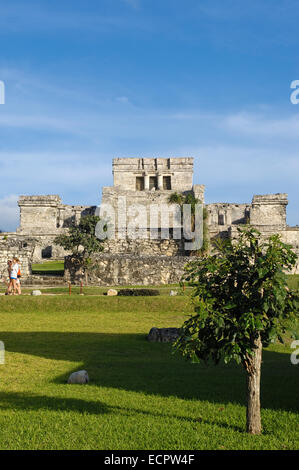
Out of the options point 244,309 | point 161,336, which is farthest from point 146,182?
point 244,309

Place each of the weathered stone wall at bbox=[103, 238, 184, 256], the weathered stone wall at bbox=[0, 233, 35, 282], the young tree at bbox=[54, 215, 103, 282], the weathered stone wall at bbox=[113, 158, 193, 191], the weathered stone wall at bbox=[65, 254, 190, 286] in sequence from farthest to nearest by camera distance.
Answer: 1. the weathered stone wall at bbox=[113, 158, 193, 191]
2. the weathered stone wall at bbox=[103, 238, 184, 256]
3. the young tree at bbox=[54, 215, 103, 282]
4. the weathered stone wall at bbox=[65, 254, 190, 286]
5. the weathered stone wall at bbox=[0, 233, 35, 282]

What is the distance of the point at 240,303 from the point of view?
18.7 feet

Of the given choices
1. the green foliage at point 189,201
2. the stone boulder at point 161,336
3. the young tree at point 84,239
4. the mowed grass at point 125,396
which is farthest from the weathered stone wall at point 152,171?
the stone boulder at point 161,336

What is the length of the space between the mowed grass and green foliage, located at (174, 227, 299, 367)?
1.27ft

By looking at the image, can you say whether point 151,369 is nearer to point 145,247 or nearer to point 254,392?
point 254,392

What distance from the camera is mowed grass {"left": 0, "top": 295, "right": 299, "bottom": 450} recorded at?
18.2 ft

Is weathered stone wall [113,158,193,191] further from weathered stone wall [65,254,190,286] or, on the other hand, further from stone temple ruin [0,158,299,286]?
weathered stone wall [65,254,190,286]

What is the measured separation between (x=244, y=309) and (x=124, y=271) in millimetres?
20377

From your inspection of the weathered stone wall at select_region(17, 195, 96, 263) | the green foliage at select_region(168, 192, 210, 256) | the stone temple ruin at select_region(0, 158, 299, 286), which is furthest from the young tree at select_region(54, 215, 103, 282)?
the weathered stone wall at select_region(17, 195, 96, 263)

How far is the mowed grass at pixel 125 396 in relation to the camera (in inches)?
218

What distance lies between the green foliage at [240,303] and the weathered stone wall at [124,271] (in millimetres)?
19899

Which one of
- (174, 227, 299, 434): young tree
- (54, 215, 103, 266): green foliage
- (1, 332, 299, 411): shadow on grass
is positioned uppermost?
(54, 215, 103, 266): green foliage

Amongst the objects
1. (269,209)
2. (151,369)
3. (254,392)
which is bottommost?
(151,369)
